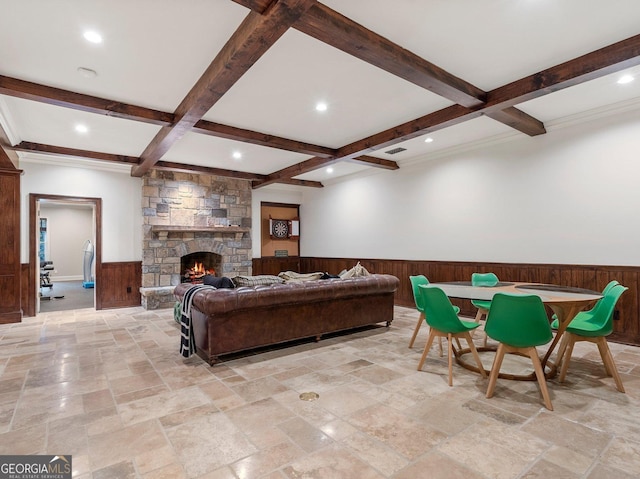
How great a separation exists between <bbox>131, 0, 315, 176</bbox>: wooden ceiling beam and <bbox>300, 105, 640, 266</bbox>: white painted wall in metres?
4.24

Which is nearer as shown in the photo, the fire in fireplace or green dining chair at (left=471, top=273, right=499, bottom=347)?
green dining chair at (left=471, top=273, right=499, bottom=347)

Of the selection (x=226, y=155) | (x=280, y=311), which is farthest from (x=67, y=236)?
(x=280, y=311)

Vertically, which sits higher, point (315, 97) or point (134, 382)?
point (315, 97)

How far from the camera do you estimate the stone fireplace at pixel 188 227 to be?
686 centimetres

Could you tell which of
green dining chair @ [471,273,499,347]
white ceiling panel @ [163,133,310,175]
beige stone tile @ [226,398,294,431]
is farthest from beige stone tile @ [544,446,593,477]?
white ceiling panel @ [163,133,310,175]

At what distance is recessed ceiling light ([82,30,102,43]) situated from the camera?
102 inches

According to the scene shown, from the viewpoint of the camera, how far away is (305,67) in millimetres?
3162

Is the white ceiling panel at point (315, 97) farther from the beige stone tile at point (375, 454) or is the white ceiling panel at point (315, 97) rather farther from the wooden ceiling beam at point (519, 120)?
the beige stone tile at point (375, 454)

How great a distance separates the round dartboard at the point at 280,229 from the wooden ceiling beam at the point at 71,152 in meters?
3.73

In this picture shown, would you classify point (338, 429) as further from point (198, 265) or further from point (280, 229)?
point (280, 229)

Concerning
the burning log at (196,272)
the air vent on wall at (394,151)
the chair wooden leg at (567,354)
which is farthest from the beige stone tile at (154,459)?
the burning log at (196,272)

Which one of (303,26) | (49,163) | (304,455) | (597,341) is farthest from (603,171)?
(49,163)

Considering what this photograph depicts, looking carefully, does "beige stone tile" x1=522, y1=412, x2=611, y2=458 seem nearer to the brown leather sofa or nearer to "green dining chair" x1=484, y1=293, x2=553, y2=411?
"green dining chair" x1=484, y1=293, x2=553, y2=411

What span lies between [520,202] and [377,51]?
11.9 ft
